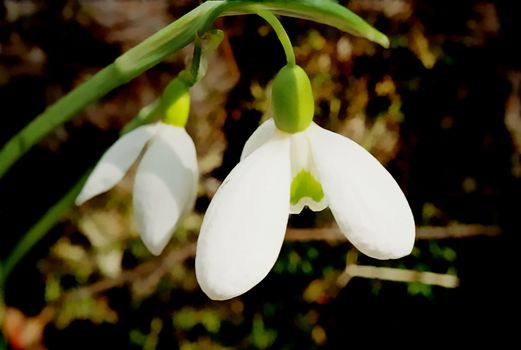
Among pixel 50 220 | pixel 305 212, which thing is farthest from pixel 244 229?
pixel 305 212

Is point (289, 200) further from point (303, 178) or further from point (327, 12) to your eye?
point (327, 12)

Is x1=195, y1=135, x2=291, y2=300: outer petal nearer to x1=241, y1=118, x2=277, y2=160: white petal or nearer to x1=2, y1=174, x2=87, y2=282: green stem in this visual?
x1=241, y1=118, x2=277, y2=160: white petal

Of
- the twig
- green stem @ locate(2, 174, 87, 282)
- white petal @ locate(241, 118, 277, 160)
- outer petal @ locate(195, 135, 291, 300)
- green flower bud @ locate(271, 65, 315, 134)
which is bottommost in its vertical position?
the twig

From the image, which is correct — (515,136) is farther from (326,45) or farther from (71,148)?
(71,148)

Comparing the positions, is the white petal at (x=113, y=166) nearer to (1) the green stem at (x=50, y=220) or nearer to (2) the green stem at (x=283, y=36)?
(1) the green stem at (x=50, y=220)

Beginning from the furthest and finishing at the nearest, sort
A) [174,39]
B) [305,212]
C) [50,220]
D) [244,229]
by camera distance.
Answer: [305,212] < [50,220] < [174,39] < [244,229]

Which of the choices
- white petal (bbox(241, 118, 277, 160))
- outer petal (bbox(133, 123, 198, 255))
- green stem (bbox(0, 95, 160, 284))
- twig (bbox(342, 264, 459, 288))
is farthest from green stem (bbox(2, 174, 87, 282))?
twig (bbox(342, 264, 459, 288))
